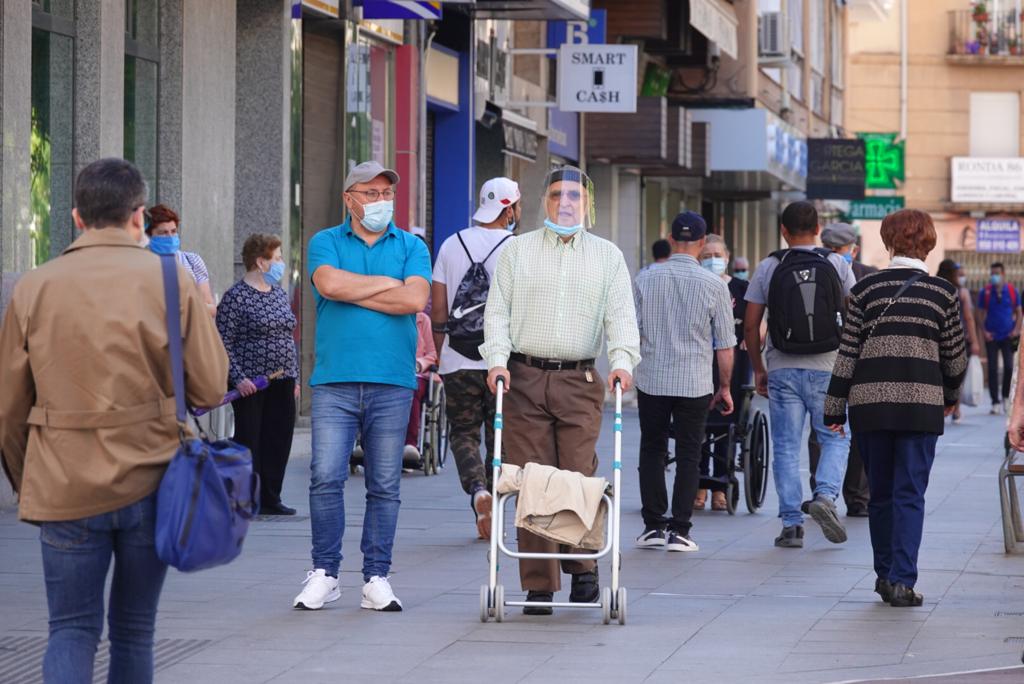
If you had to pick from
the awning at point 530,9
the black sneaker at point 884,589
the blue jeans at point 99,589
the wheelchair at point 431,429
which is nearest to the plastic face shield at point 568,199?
the black sneaker at point 884,589

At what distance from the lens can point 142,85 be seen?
15.4 meters

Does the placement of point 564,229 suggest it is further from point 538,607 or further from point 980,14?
Answer: point 980,14

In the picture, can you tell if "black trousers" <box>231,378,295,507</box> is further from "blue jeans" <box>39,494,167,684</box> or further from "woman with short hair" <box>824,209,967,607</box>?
"blue jeans" <box>39,494,167,684</box>

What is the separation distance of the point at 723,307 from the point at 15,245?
14.5 feet

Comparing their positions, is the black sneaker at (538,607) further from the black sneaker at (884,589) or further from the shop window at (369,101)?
the shop window at (369,101)

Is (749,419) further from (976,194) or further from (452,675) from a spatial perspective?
(976,194)

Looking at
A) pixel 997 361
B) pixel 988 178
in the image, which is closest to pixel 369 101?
pixel 997 361

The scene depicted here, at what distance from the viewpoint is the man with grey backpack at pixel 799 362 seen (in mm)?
11758

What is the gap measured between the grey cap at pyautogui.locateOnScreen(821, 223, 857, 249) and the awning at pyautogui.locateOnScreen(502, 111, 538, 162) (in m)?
11.1

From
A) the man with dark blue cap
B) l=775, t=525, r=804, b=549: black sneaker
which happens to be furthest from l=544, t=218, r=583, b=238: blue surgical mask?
l=775, t=525, r=804, b=549: black sneaker

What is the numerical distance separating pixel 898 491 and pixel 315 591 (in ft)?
8.66

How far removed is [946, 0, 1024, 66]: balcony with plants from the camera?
60188mm

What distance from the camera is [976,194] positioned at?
60156mm

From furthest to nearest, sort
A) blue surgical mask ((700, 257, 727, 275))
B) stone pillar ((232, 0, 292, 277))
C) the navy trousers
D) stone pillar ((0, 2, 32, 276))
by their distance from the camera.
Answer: stone pillar ((232, 0, 292, 277)), blue surgical mask ((700, 257, 727, 275)), stone pillar ((0, 2, 32, 276)), the navy trousers
